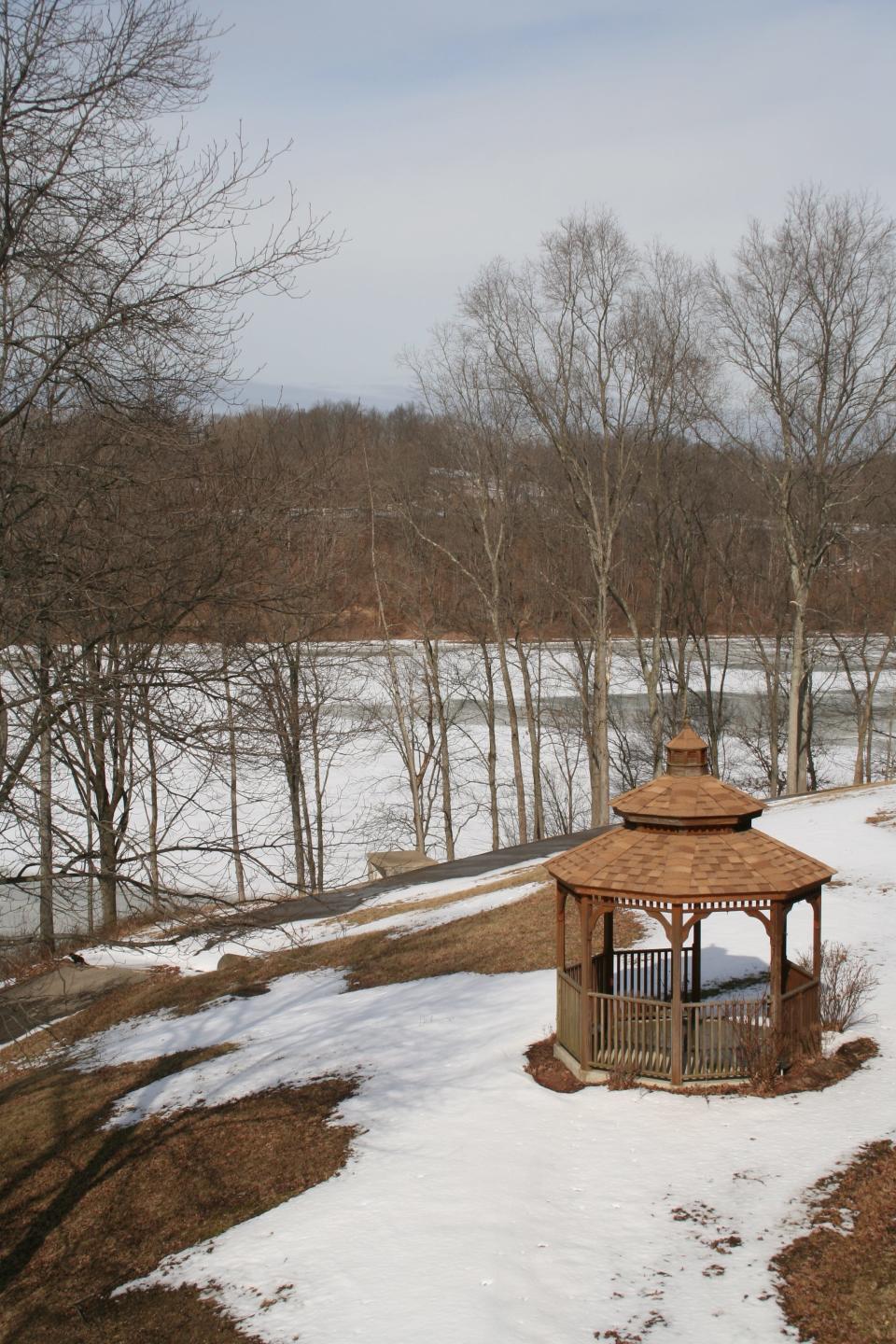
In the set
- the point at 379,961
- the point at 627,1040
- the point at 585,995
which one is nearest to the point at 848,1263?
the point at 627,1040

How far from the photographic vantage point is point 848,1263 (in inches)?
277

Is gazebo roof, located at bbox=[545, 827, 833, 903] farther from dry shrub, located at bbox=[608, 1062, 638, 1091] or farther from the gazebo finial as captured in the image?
dry shrub, located at bbox=[608, 1062, 638, 1091]

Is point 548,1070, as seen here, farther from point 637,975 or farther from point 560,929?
point 637,975

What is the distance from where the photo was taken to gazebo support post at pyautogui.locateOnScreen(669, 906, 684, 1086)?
9.57 meters

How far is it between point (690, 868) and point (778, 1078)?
2.10 meters

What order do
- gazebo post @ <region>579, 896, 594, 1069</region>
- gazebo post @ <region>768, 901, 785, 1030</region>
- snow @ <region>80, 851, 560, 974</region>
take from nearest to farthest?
1. gazebo post @ <region>768, 901, 785, 1030</region>
2. gazebo post @ <region>579, 896, 594, 1069</region>
3. snow @ <region>80, 851, 560, 974</region>

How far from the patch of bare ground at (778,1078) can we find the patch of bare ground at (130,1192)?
206 centimetres

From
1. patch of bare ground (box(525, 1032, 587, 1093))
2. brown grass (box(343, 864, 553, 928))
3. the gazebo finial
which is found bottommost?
brown grass (box(343, 864, 553, 928))

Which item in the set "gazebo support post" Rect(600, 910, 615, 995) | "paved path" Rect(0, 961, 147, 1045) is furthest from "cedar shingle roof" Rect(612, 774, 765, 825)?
"paved path" Rect(0, 961, 147, 1045)

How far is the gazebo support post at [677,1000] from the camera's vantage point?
9570 mm

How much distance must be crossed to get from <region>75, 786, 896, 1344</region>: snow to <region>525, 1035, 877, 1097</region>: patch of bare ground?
0.40ft

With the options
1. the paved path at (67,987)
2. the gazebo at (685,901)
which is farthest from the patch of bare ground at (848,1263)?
the paved path at (67,987)

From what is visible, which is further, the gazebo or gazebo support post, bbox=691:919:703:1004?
gazebo support post, bbox=691:919:703:1004

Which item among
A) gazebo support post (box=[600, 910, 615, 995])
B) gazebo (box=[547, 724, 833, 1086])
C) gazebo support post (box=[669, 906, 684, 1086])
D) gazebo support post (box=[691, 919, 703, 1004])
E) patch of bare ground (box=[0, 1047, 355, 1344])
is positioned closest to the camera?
patch of bare ground (box=[0, 1047, 355, 1344])
